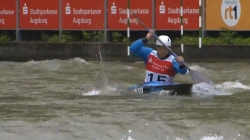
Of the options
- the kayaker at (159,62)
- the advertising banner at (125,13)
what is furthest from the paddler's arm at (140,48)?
the advertising banner at (125,13)

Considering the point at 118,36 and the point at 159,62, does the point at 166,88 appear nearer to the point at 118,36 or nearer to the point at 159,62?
the point at 159,62

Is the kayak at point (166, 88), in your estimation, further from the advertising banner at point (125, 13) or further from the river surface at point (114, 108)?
the advertising banner at point (125, 13)

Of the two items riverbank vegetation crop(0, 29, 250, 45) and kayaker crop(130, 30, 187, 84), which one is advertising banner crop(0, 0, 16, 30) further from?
kayaker crop(130, 30, 187, 84)

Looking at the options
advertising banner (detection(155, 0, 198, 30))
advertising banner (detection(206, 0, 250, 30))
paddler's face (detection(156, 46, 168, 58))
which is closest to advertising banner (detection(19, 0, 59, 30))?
advertising banner (detection(155, 0, 198, 30))

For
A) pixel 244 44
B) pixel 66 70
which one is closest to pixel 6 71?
pixel 66 70

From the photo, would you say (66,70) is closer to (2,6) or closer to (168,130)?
(2,6)

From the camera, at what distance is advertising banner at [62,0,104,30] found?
2112 centimetres

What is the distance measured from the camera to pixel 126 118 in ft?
34.1

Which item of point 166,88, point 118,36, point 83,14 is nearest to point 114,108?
point 166,88

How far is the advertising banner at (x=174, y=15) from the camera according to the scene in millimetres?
19828

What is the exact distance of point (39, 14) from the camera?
21.8 metres

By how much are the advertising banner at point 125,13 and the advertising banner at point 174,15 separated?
26 cm

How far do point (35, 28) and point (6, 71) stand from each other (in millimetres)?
4234

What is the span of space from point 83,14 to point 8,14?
7.92 ft
